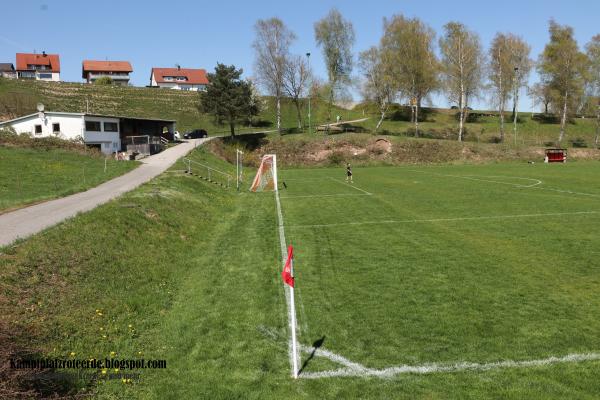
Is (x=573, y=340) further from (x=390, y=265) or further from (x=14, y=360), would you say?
(x=14, y=360)

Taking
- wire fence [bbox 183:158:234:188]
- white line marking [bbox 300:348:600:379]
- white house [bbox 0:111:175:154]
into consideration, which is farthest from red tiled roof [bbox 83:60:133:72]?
white line marking [bbox 300:348:600:379]

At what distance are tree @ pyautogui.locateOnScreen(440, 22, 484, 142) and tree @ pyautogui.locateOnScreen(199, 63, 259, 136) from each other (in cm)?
2994

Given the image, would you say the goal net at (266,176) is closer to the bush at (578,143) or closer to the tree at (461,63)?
the tree at (461,63)

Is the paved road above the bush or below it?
below

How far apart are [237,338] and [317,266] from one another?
16.0 feet

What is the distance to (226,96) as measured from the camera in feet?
193

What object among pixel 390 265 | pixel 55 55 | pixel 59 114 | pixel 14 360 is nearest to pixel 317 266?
pixel 390 265

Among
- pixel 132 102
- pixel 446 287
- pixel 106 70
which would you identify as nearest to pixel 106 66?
pixel 106 70

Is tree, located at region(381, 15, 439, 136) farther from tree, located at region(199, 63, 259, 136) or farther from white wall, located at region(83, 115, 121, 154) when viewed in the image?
white wall, located at region(83, 115, 121, 154)

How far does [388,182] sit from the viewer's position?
123ft

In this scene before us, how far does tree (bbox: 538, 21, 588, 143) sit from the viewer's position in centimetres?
6856

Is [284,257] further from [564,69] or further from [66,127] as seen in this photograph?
[564,69]

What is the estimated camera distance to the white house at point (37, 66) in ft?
429

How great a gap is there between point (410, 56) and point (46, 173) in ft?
178
